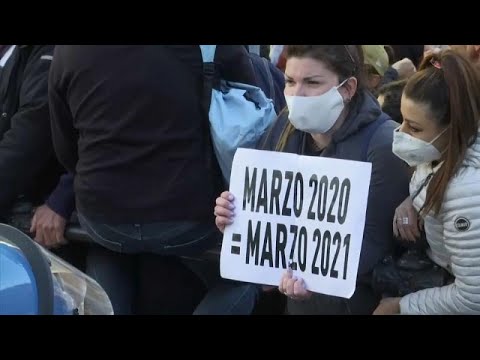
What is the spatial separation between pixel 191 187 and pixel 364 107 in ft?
2.22

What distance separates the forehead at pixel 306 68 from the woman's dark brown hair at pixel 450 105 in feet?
1.10

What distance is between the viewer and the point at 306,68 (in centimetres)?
256

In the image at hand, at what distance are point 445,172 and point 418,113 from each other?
0.21 metres

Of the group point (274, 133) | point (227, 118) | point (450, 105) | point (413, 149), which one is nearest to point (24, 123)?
point (227, 118)

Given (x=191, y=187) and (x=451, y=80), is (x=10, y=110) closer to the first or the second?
(x=191, y=187)

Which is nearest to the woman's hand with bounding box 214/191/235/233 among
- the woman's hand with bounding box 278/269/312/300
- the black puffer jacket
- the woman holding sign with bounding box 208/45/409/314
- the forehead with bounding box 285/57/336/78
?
the woman holding sign with bounding box 208/45/409/314

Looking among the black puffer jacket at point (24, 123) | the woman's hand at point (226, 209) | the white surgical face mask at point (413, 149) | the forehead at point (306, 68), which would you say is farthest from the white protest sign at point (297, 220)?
the black puffer jacket at point (24, 123)

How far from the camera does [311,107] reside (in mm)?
2551

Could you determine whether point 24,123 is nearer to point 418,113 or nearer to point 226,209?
point 226,209

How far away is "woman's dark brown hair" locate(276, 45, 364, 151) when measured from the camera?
2.55 metres

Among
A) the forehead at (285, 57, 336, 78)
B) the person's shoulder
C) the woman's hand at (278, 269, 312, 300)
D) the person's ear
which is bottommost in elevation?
the woman's hand at (278, 269, 312, 300)

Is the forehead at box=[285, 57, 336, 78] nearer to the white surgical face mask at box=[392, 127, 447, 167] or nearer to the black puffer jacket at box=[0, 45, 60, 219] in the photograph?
the white surgical face mask at box=[392, 127, 447, 167]

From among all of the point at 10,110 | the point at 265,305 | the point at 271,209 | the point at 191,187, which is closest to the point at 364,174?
the point at 271,209

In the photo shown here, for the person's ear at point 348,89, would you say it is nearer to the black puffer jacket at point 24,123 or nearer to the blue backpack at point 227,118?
the blue backpack at point 227,118
